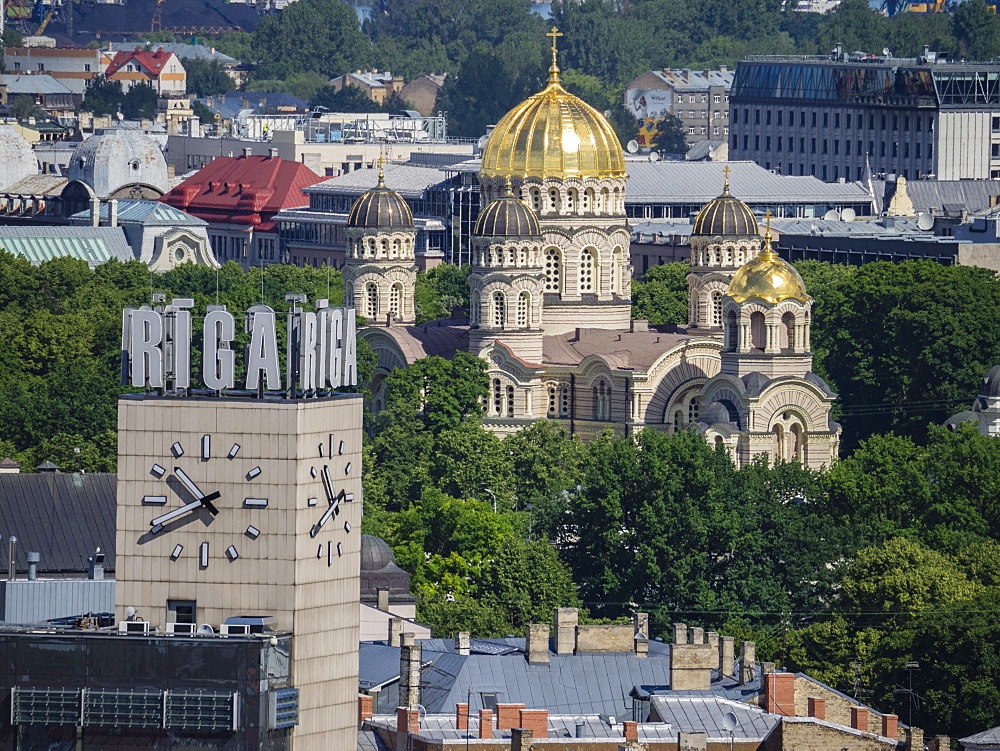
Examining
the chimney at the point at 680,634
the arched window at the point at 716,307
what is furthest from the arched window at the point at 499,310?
the chimney at the point at 680,634

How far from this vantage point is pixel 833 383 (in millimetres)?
170375

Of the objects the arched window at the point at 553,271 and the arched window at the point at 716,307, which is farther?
the arched window at the point at 716,307

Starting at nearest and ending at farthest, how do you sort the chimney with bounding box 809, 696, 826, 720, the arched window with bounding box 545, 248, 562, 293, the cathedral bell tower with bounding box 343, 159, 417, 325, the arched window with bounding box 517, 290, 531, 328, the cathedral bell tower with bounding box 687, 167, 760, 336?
the chimney with bounding box 809, 696, 826, 720, the arched window with bounding box 517, 290, 531, 328, the cathedral bell tower with bounding box 687, 167, 760, 336, the arched window with bounding box 545, 248, 562, 293, the cathedral bell tower with bounding box 343, 159, 417, 325

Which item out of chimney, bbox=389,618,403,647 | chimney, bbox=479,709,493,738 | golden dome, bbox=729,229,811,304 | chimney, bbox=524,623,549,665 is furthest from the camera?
golden dome, bbox=729,229,811,304

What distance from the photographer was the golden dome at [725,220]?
16762cm

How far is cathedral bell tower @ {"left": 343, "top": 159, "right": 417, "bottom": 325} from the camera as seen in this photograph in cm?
17162

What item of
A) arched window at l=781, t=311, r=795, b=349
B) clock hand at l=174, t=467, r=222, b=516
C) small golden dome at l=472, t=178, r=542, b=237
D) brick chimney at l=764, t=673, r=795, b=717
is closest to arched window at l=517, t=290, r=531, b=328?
small golden dome at l=472, t=178, r=542, b=237

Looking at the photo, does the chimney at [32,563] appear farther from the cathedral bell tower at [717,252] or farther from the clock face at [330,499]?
the cathedral bell tower at [717,252]

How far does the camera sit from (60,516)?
117 meters

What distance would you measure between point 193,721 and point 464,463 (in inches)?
3004

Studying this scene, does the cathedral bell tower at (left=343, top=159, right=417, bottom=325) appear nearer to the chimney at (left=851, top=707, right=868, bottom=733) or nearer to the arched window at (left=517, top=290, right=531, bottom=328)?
the arched window at (left=517, top=290, right=531, bottom=328)

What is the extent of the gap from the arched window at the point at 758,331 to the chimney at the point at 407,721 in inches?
2476

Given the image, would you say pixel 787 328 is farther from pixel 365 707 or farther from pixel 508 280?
pixel 365 707

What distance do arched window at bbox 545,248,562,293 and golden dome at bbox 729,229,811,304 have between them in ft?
52.2
